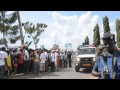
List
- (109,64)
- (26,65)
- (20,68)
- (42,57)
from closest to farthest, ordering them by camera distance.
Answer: (109,64), (20,68), (26,65), (42,57)

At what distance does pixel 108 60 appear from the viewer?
3.07 m

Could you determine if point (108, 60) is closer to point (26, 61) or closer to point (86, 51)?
point (26, 61)

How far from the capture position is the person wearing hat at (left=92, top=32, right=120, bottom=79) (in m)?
2.96

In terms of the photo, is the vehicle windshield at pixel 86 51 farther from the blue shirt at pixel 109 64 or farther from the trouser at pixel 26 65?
the blue shirt at pixel 109 64

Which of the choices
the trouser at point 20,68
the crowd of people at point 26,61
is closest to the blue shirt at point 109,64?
the crowd of people at point 26,61

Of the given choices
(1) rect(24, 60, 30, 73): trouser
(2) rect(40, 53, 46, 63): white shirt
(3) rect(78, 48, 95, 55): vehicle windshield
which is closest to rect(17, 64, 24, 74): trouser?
(1) rect(24, 60, 30, 73): trouser

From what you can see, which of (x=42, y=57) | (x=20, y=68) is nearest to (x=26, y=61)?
(x=20, y=68)

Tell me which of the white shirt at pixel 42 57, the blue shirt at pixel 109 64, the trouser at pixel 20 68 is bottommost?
the trouser at pixel 20 68

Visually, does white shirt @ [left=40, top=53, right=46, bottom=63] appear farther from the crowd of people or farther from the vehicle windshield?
the vehicle windshield

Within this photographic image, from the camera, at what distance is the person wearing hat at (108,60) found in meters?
2.96

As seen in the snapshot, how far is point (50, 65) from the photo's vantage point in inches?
707
